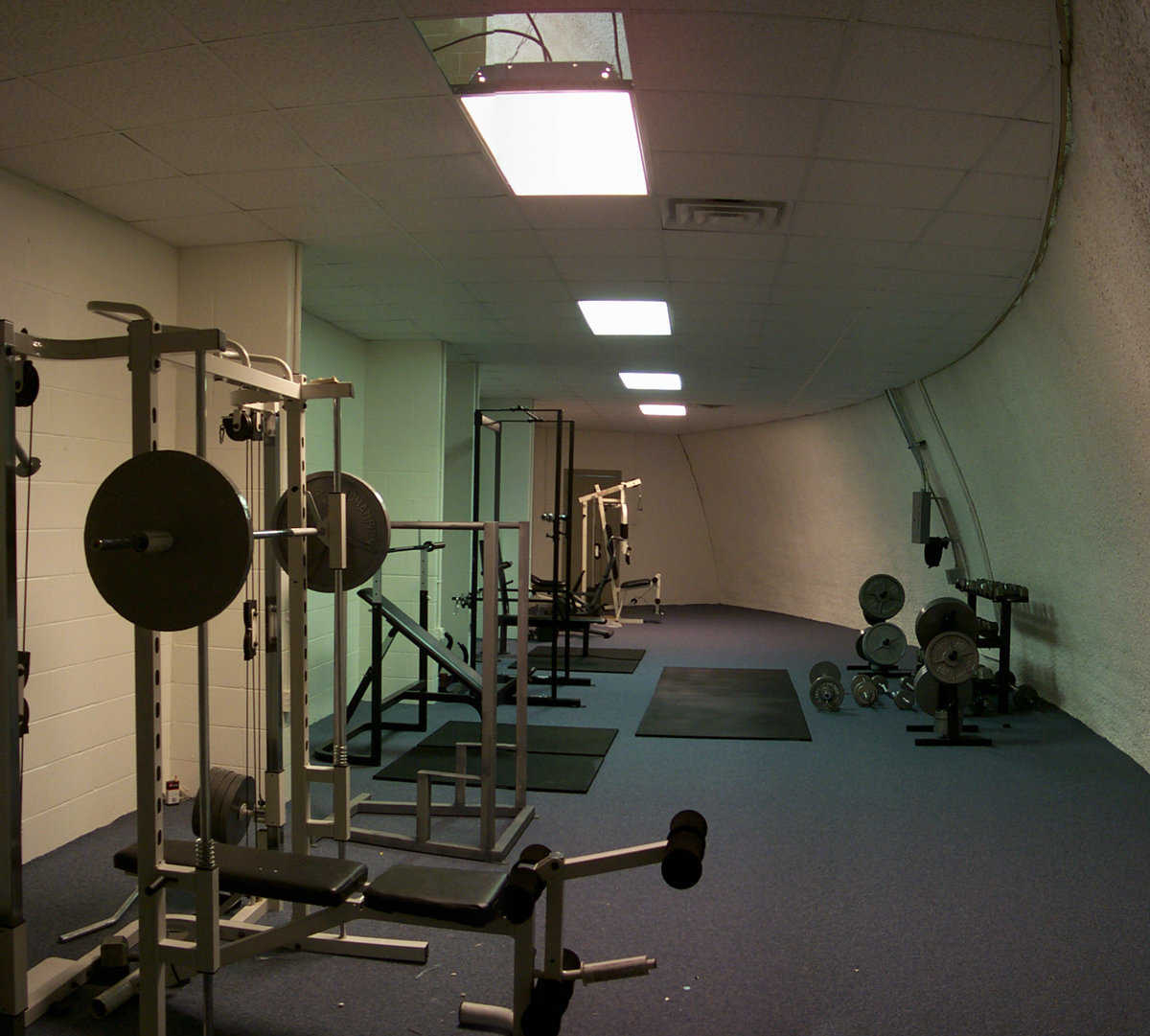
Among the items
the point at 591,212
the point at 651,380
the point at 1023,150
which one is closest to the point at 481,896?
the point at 591,212

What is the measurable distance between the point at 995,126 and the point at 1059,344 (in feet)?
7.97

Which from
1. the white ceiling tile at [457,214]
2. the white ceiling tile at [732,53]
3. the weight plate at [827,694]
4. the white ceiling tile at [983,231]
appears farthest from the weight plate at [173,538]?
the weight plate at [827,694]

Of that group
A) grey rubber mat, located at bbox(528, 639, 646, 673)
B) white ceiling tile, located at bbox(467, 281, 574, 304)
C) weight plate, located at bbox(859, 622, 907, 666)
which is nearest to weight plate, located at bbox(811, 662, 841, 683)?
weight plate, located at bbox(859, 622, 907, 666)

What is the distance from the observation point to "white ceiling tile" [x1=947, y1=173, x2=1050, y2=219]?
3099 mm

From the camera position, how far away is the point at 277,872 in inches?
86.8

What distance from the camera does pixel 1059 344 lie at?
185 inches

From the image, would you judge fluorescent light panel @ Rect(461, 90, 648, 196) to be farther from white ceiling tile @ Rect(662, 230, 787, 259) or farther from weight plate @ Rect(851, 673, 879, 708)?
weight plate @ Rect(851, 673, 879, 708)

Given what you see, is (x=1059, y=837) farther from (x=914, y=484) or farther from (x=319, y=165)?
(x=914, y=484)

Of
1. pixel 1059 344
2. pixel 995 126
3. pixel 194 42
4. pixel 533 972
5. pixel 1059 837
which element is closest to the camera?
pixel 533 972

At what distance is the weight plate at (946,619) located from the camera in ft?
17.8

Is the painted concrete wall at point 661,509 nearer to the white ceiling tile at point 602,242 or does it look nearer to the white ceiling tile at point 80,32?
the white ceiling tile at point 602,242

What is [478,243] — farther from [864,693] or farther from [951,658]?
[864,693]

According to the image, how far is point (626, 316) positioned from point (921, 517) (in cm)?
360

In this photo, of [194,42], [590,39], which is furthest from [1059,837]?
[194,42]
